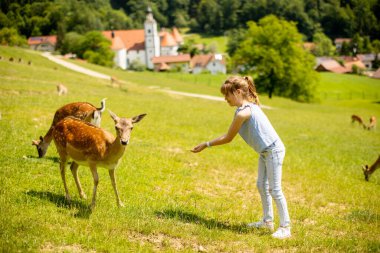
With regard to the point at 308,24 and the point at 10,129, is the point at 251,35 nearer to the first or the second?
the point at 10,129

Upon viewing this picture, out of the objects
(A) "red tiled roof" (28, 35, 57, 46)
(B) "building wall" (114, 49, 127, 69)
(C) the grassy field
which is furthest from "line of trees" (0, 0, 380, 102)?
(C) the grassy field

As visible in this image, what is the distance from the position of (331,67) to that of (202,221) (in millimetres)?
107014

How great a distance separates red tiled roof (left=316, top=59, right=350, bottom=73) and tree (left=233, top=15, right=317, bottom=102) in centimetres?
4332

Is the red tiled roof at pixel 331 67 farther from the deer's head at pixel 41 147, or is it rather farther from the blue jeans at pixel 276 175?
the blue jeans at pixel 276 175

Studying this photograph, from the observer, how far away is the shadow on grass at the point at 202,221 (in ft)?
24.8

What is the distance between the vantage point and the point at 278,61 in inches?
2422

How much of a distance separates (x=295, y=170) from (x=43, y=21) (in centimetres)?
12490

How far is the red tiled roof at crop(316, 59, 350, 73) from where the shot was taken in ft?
346

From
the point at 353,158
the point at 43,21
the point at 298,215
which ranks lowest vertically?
the point at 353,158

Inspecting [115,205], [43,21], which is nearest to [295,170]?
[115,205]

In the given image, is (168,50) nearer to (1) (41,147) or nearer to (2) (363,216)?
(1) (41,147)

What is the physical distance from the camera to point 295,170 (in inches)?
584

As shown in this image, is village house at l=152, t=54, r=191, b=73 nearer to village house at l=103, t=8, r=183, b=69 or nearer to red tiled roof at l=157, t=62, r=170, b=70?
red tiled roof at l=157, t=62, r=170, b=70

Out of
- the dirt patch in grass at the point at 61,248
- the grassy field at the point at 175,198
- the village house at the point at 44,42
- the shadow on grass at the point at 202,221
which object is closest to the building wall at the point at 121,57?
the village house at the point at 44,42
